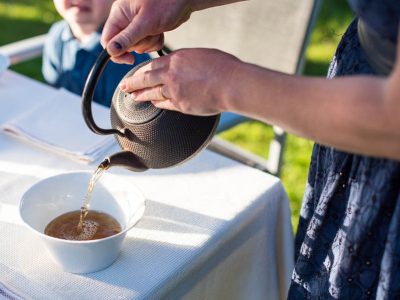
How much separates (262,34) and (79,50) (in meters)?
0.55

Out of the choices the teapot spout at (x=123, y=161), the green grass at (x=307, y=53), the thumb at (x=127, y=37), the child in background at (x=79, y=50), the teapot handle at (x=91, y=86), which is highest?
the thumb at (x=127, y=37)

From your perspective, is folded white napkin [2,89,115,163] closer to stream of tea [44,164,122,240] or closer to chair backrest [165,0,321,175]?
stream of tea [44,164,122,240]

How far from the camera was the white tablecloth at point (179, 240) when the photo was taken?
2.78 ft

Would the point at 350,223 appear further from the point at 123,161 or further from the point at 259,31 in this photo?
the point at 259,31

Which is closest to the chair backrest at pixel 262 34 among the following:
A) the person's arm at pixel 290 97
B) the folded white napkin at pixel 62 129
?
the folded white napkin at pixel 62 129

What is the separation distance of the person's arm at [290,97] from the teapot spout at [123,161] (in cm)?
13

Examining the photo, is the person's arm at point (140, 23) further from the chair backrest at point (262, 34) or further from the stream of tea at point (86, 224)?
the chair backrest at point (262, 34)

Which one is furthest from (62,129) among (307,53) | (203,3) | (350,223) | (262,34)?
(307,53)

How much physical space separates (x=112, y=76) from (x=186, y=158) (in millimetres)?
748

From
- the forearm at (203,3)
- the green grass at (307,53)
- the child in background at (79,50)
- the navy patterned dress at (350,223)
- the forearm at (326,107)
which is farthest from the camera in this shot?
the green grass at (307,53)

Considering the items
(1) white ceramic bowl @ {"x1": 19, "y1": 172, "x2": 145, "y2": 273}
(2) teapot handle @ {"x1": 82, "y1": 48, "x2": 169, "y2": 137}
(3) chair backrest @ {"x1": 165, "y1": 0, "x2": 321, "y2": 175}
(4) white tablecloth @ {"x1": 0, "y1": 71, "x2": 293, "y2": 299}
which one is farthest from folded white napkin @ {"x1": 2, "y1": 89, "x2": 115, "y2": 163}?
(3) chair backrest @ {"x1": 165, "y1": 0, "x2": 321, "y2": 175}

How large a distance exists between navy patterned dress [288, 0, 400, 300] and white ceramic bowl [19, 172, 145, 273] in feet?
0.94

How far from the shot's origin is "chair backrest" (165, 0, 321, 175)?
169cm

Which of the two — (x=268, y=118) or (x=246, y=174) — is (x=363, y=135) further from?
(x=246, y=174)
